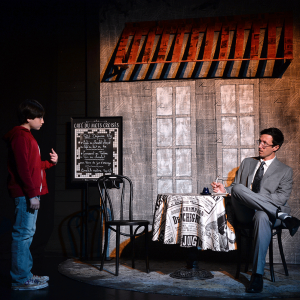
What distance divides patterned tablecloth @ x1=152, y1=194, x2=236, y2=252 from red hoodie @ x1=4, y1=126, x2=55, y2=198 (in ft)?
3.84

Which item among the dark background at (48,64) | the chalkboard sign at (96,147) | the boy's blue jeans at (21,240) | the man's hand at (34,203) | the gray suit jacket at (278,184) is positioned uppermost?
the dark background at (48,64)

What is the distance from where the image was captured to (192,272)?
Answer: 3.27m

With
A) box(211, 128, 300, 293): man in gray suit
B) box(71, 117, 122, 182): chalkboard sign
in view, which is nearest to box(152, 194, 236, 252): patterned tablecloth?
box(211, 128, 300, 293): man in gray suit

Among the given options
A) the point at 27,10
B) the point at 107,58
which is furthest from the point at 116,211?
the point at 27,10

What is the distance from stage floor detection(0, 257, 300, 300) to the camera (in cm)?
271

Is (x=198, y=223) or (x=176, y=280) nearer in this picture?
(x=198, y=223)

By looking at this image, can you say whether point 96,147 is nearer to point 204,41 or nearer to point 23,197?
point 23,197

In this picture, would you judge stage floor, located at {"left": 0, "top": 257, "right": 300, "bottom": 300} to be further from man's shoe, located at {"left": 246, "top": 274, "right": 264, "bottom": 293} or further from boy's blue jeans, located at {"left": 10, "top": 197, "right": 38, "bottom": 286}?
boy's blue jeans, located at {"left": 10, "top": 197, "right": 38, "bottom": 286}

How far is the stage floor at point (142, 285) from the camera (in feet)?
8.91

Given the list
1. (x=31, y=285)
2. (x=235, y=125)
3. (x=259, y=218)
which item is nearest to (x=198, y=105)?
(x=235, y=125)

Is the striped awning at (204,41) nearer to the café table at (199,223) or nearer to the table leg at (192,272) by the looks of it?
the café table at (199,223)

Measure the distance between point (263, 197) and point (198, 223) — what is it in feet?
1.97

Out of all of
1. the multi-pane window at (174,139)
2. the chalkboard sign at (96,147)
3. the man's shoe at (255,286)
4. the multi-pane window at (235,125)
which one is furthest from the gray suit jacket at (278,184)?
the chalkboard sign at (96,147)

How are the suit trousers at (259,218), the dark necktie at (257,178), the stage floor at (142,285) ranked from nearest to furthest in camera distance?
the stage floor at (142,285) → the suit trousers at (259,218) → the dark necktie at (257,178)
